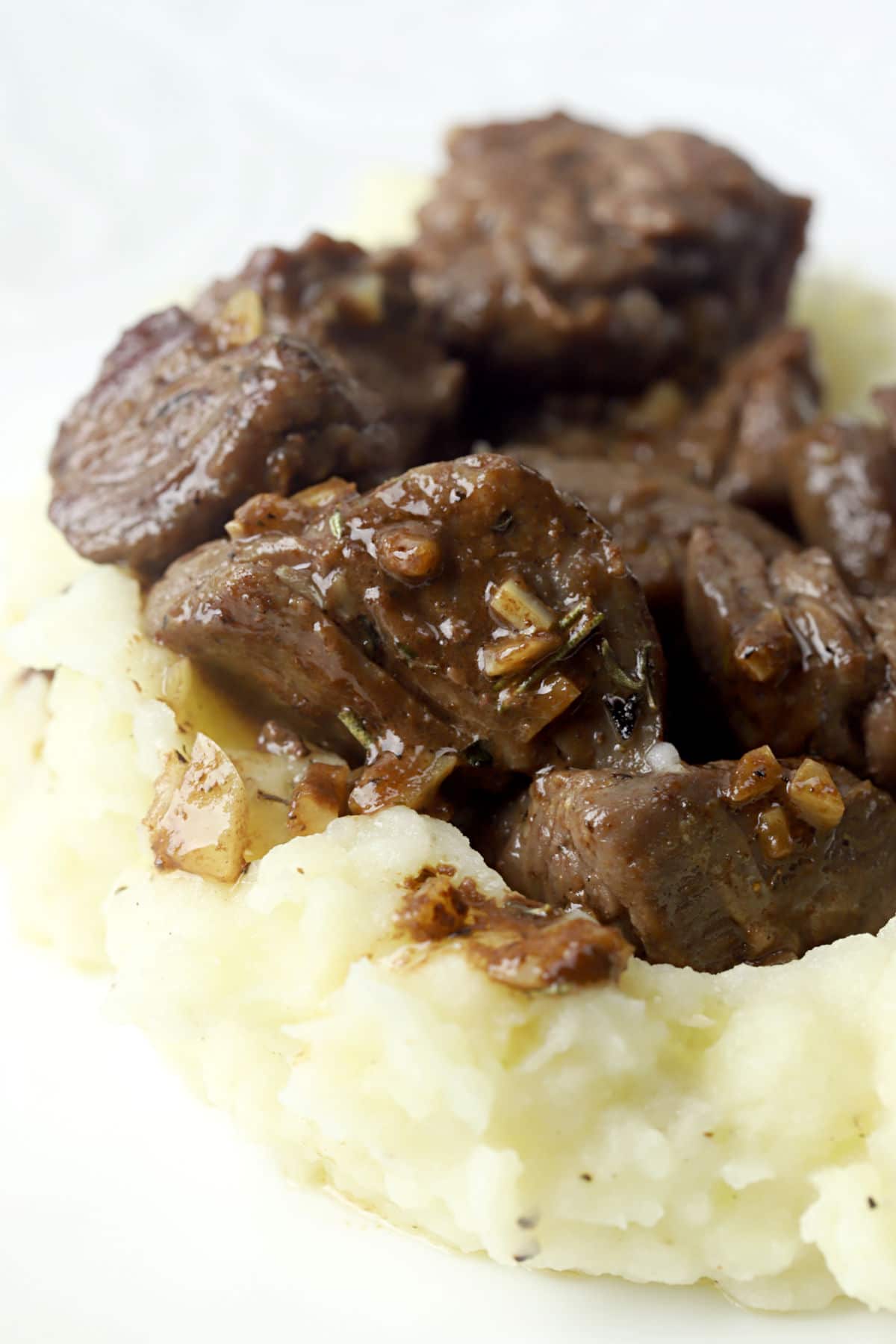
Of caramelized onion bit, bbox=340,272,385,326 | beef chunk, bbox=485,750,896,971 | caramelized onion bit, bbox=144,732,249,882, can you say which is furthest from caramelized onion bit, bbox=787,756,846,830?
caramelized onion bit, bbox=340,272,385,326

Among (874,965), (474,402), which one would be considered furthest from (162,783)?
(474,402)

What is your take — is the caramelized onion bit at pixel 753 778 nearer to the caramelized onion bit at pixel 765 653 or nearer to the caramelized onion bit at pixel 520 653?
the caramelized onion bit at pixel 765 653

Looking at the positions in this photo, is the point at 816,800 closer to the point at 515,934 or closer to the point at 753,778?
the point at 753,778

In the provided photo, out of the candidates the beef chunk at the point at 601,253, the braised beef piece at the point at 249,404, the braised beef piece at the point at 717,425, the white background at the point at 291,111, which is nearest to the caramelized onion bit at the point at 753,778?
the braised beef piece at the point at 249,404

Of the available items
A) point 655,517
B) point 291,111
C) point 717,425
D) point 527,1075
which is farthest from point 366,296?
point 291,111

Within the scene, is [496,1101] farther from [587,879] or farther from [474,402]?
[474,402]
